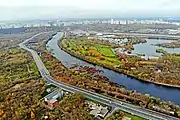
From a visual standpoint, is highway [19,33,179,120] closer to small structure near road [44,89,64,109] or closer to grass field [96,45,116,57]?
small structure near road [44,89,64,109]

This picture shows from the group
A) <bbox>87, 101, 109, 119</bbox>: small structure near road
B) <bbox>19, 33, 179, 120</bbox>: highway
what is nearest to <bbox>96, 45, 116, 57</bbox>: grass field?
<bbox>19, 33, 179, 120</bbox>: highway

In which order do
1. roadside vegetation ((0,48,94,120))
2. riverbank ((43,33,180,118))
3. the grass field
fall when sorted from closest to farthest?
roadside vegetation ((0,48,94,120)) < riverbank ((43,33,180,118)) < the grass field

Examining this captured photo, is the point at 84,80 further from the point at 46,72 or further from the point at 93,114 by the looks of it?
the point at 93,114

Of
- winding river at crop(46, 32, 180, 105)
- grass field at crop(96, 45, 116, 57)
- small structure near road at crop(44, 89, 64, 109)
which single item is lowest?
winding river at crop(46, 32, 180, 105)

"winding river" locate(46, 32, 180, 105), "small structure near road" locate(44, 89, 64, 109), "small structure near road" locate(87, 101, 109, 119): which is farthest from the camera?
"winding river" locate(46, 32, 180, 105)

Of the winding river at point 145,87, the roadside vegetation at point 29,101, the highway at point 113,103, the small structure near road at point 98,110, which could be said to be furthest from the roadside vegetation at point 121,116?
the winding river at point 145,87

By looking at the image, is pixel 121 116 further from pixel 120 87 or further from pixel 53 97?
pixel 120 87

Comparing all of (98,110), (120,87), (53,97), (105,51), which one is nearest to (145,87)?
(120,87)

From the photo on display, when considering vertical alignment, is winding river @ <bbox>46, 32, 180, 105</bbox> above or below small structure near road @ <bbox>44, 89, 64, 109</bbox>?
below

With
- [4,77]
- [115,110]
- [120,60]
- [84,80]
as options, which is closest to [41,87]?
[84,80]

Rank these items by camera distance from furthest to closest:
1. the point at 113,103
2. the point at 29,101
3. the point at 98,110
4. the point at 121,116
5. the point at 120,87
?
the point at 120,87 < the point at 29,101 < the point at 113,103 < the point at 98,110 < the point at 121,116

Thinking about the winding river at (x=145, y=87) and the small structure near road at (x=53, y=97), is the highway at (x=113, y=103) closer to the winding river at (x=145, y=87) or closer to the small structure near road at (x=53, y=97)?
the small structure near road at (x=53, y=97)

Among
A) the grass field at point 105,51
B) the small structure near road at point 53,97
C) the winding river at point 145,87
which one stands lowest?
the winding river at point 145,87
